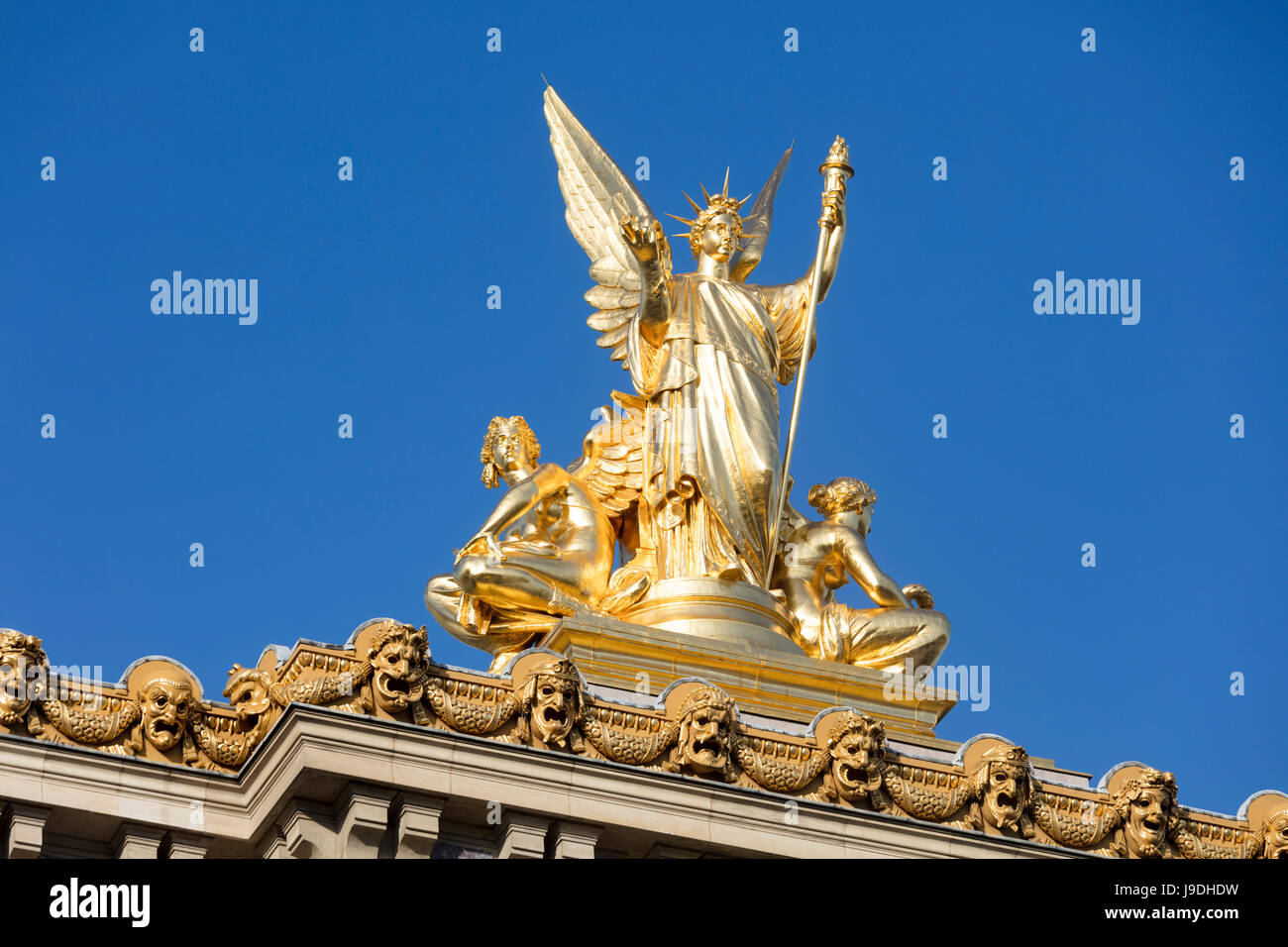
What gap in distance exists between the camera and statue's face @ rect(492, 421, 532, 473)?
33969mm

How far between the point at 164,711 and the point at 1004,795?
26.2 feet

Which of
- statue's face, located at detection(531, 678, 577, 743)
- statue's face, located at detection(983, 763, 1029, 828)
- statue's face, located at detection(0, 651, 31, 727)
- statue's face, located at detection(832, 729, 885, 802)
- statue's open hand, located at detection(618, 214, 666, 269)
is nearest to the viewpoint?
statue's face, located at detection(0, 651, 31, 727)

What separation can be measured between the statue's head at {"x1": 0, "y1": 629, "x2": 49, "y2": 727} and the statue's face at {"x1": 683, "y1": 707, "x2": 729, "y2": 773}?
235 inches

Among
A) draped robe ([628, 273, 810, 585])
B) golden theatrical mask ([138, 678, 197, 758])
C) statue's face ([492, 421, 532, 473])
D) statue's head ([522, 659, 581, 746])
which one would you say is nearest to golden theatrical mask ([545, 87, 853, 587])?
draped robe ([628, 273, 810, 585])

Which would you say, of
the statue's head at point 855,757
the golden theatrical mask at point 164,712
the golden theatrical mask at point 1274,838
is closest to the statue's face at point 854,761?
the statue's head at point 855,757

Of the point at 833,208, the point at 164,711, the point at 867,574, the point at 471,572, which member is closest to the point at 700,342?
the point at 833,208

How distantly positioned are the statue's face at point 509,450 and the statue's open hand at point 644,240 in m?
2.65

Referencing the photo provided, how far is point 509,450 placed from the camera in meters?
34.0

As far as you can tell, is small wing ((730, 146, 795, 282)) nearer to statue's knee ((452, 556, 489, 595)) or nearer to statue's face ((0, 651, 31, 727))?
statue's knee ((452, 556, 489, 595))

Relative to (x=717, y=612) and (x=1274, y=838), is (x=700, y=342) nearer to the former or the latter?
(x=717, y=612)

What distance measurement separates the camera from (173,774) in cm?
2625
